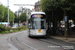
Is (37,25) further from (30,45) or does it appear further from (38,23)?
(30,45)

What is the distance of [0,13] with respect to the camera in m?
54.8

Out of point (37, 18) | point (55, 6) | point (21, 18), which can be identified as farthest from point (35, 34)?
point (21, 18)

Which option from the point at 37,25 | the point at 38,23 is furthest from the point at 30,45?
the point at 38,23

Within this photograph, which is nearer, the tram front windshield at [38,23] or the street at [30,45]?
the street at [30,45]

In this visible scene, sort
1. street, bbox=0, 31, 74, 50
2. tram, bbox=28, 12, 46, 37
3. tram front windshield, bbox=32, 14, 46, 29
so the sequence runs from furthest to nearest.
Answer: tram front windshield, bbox=32, 14, 46, 29 < tram, bbox=28, 12, 46, 37 < street, bbox=0, 31, 74, 50

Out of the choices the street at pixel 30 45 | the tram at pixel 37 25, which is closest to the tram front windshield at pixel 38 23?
the tram at pixel 37 25

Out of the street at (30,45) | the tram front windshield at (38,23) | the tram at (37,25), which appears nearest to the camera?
the street at (30,45)

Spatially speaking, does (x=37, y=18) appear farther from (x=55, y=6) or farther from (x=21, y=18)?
(x=21, y=18)

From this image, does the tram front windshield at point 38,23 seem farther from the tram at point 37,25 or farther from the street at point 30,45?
the street at point 30,45

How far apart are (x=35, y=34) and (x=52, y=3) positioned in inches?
224

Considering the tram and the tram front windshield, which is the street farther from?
the tram front windshield

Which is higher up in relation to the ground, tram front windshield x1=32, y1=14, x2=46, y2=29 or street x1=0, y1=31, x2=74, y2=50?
tram front windshield x1=32, y1=14, x2=46, y2=29

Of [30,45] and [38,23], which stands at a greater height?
[38,23]

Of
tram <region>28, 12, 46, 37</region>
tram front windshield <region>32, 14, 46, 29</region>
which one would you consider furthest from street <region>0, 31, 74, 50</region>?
tram front windshield <region>32, 14, 46, 29</region>
